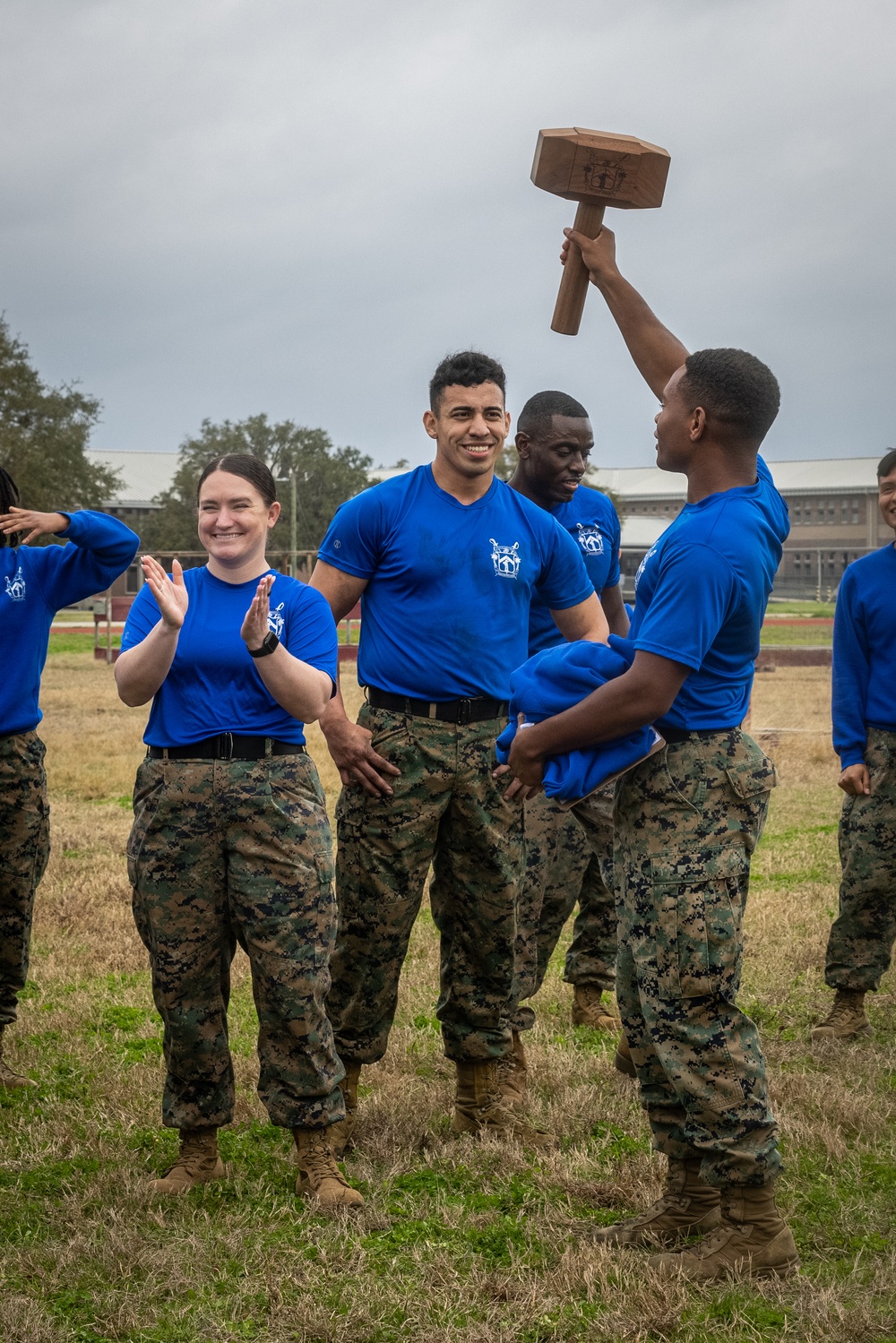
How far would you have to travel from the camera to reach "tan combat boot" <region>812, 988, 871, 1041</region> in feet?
18.6

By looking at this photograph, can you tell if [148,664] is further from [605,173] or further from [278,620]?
[605,173]

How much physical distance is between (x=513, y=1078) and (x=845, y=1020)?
1.62 m

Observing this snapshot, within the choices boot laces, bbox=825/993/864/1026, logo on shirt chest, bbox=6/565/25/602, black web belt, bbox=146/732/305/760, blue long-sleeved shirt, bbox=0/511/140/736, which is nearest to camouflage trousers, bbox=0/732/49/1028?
blue long-sleeved shirt, bbox=0/511/140/736

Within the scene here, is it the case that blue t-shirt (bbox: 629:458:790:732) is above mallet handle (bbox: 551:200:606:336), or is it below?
below

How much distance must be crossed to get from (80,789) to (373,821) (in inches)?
303

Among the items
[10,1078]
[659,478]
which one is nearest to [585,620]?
[10,1078]

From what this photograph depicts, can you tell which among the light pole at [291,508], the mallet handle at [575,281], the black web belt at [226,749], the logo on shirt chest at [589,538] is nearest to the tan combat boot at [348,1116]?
the black web belt at [226,749]

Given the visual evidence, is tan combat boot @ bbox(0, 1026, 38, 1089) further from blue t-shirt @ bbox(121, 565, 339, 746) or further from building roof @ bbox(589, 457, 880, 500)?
building roof @ bbox(589, 457, 880, 500)

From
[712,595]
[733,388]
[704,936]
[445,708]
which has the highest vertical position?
[733,388]

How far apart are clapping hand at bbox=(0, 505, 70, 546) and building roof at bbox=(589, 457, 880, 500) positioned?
230ft

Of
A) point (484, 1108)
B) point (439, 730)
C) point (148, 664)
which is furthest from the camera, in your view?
point (484, 1108)

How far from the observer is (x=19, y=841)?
4930 mm

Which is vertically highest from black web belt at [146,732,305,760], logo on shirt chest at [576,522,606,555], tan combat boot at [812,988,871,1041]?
logo on shirt chest at [576,522,606,555]

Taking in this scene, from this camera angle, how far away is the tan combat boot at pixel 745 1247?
3500 mm
